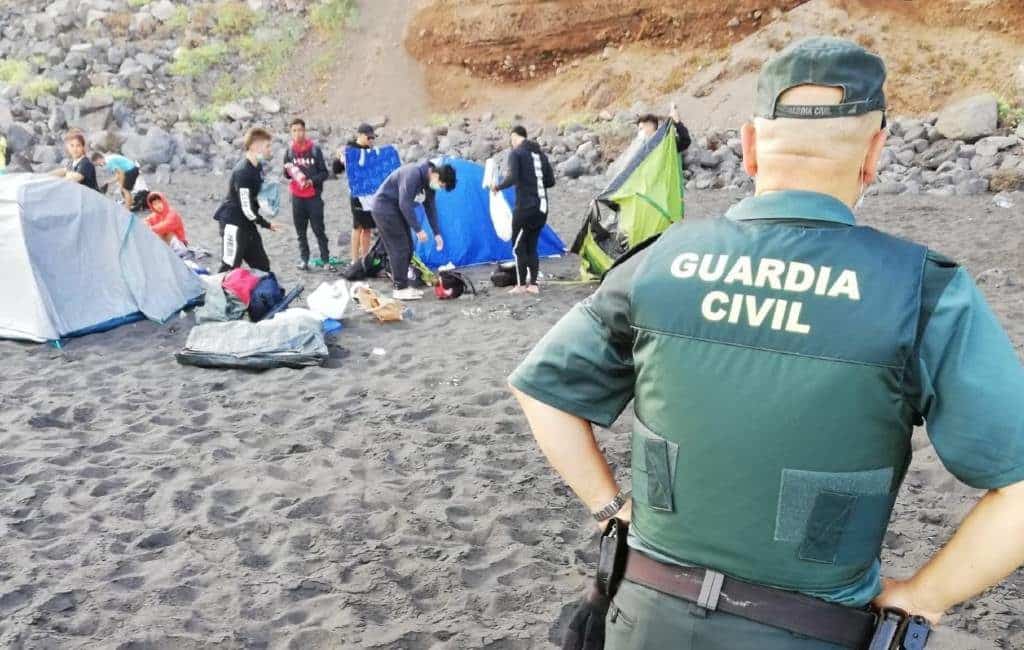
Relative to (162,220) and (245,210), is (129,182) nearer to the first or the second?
(162,220)

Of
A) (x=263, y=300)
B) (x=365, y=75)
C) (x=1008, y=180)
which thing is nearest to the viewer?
(x=263, y=300)

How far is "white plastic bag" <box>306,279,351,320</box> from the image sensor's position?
764cm

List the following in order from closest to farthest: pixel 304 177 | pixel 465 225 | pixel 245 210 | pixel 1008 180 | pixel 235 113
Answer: pixel 245 210 < pixel 304 177 < pixel 465 225 < pixel 1008 180 < pixel 235 113

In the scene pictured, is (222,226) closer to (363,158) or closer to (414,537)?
(363,158)

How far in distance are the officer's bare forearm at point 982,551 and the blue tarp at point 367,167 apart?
8836 mm

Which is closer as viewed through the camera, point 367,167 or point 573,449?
point 573,449

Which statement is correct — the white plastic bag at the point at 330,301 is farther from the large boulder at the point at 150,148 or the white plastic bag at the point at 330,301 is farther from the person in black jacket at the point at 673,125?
the large boulder at the point at 150,148

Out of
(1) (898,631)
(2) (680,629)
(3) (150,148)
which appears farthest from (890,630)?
(3) (150,148)

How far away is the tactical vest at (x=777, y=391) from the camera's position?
143 centimetres

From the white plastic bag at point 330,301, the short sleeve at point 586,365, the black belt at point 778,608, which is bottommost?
the white plastic bag at point 330,301

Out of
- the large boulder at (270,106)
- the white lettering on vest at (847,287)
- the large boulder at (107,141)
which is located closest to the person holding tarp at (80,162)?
the white lettering on vest at (847,287)

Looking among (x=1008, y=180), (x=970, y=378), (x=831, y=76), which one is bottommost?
(x=1008, y=180)

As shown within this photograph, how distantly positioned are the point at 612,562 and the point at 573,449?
9.6 inches

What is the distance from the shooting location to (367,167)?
9820 millimetres
